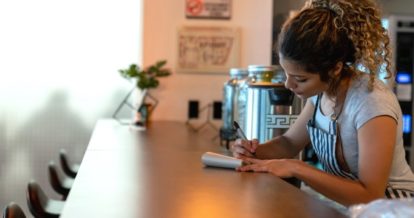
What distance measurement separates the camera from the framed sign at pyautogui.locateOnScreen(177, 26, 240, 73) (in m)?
3.23

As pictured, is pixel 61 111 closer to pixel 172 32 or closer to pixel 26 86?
pixel 26 86

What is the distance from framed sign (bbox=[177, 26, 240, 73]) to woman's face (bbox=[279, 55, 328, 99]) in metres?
1.68

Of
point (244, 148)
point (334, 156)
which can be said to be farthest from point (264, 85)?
point (334, 156)

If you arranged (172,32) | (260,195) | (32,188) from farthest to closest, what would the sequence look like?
1. (172,32)
2. (32,188)
3. (260,195)

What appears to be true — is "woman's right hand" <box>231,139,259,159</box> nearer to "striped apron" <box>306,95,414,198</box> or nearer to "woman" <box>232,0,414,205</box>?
"woman" <box>232,0,414,205</box>

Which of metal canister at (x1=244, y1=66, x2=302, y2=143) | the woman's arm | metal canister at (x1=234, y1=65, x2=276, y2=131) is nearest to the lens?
the woman's arm

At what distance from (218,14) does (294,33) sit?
1782 millimetres

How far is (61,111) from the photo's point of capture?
3.59 m

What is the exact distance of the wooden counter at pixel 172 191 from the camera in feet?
3.49

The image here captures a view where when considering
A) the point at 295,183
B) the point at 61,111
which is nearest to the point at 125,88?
the point at 61,111

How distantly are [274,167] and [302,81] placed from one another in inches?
9.0

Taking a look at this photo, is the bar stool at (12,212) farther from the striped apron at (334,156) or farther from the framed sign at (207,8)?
the framed sign at (207,8)

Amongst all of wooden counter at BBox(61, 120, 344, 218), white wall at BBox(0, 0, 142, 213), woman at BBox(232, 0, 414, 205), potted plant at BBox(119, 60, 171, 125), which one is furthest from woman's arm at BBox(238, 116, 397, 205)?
white wall at BBox(0, 0, 142, 213)

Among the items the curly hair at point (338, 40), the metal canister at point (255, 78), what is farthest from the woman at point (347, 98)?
the metal canister at point (255, 78)
